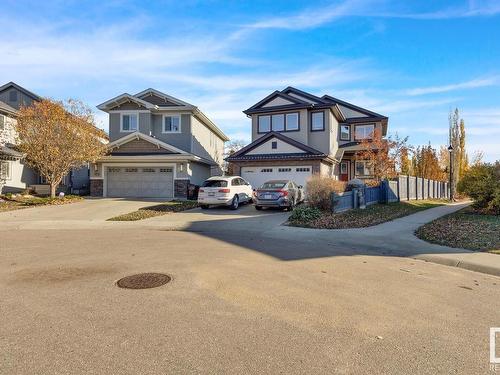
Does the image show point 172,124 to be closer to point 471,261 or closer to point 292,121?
point 292,121

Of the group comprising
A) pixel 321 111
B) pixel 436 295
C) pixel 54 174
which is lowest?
pixel 436 295

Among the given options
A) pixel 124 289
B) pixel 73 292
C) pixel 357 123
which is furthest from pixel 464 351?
pixel 357 123

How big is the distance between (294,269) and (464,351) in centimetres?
355

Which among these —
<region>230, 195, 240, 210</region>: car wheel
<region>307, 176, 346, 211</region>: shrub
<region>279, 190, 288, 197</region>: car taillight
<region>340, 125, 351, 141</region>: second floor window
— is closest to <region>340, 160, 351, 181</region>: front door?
<region>340, 125, 351, 141</region>: second floor window

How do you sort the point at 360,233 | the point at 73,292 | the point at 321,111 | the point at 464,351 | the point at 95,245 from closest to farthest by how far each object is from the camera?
the point at 464,351, the point at 73,292, the point at 95,245, the point at 360,233, the point at 321,111

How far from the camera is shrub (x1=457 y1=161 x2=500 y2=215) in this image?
15359 millimetres

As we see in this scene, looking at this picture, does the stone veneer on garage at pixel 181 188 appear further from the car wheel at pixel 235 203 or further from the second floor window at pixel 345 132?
the second floor window at pixel 345 132

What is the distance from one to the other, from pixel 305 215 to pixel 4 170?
70.0 ft

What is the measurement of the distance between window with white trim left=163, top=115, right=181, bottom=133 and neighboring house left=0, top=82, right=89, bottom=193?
349 inches

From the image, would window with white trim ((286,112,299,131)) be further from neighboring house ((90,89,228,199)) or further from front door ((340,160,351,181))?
front door ((340,160,351,181))

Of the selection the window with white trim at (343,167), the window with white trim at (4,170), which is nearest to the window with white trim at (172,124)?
the window with white trim at (4,170)

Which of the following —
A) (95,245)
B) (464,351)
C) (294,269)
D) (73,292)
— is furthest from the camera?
(95,245)

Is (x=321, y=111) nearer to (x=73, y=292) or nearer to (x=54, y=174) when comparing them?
(x=54, y=174)

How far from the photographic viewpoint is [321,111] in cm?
2728
